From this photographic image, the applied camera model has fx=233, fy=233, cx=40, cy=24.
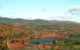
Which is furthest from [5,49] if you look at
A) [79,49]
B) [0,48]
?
[79,49]

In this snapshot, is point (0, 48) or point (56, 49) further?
point (56, 49)

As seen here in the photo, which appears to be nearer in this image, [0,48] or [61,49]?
[0,48]

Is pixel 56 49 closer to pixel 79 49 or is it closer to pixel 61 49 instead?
pixel 61 49

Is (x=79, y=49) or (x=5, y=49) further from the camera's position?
(x=79, y=49)

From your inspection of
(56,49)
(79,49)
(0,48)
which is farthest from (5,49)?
(79,49)

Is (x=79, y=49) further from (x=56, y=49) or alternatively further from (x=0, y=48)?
(x=0, y=48)

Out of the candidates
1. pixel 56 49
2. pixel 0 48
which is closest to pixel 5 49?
pixel 0 48
